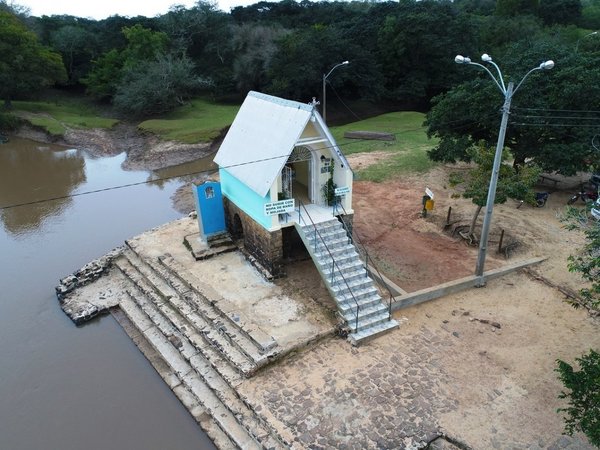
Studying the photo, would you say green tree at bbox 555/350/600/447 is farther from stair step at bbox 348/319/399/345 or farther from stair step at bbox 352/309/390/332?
stair step at bbox 352/309/390/332

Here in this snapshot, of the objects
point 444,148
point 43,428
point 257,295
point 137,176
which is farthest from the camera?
point 137,176

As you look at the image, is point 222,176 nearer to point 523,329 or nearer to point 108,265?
point 108,265

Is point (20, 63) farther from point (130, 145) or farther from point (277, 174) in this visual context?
point (277, 174)

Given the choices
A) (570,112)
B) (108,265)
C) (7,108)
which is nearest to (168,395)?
(108,265)

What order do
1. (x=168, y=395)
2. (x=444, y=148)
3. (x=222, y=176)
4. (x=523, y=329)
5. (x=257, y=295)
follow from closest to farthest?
(x=168, y=395)
(x=523, y=329)
(x=257, y=295)
(x=222, y=176)
(x=444, y=148)

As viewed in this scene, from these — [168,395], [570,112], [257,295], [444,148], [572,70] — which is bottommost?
[168,395]

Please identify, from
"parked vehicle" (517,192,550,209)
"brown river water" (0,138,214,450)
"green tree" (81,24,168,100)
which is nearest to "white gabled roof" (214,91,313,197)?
"brown river water" (0,138,214,450)
